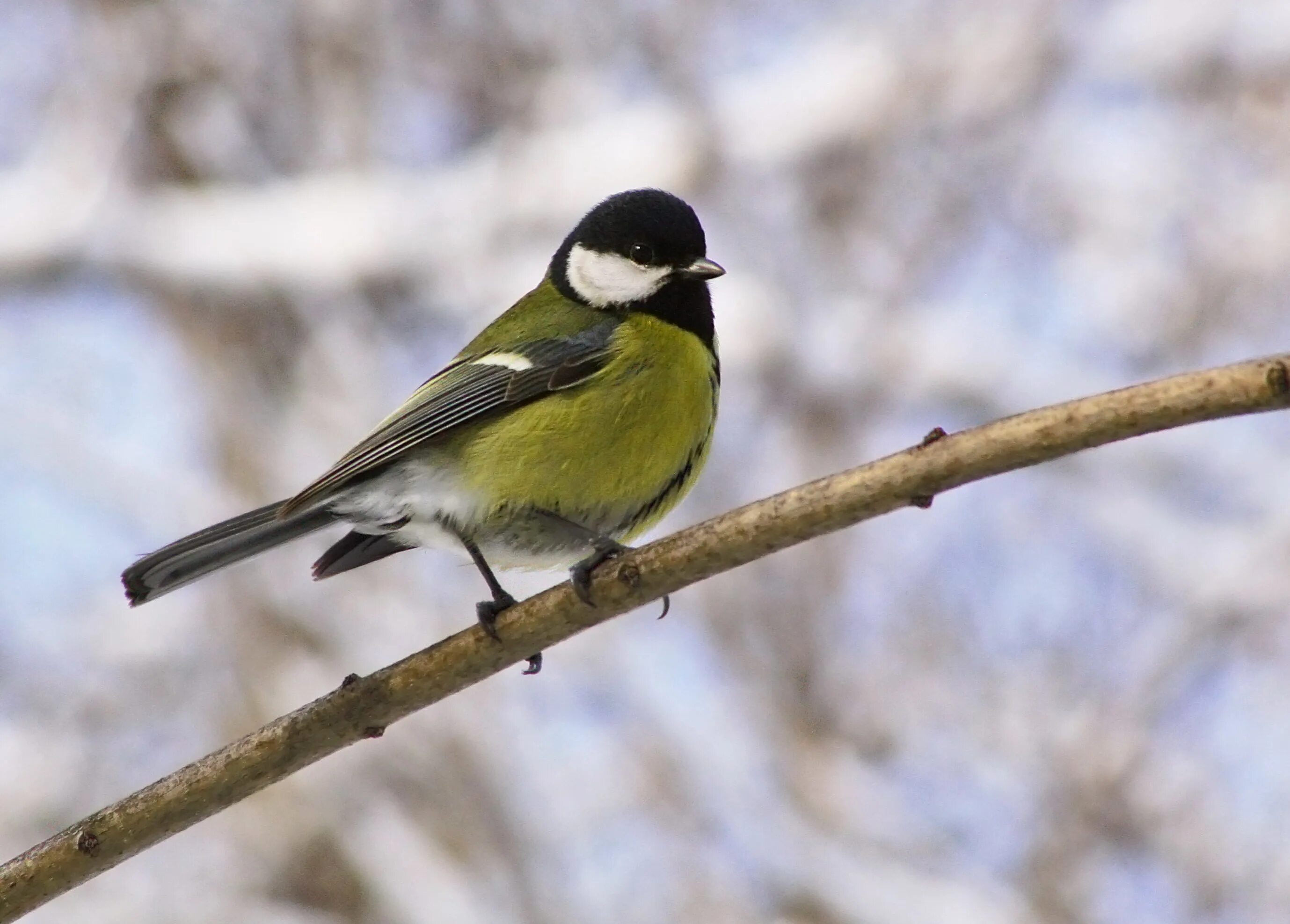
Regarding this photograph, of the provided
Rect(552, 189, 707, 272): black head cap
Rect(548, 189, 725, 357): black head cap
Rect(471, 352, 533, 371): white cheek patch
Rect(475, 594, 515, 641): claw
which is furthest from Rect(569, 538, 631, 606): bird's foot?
Rect(552, 189, 707, 272): black head cap

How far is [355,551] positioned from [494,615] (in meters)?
1.11

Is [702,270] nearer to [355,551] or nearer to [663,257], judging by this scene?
[663,257]

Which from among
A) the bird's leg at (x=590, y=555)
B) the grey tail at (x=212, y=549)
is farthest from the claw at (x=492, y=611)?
the grey tail at (x=212, y=549)

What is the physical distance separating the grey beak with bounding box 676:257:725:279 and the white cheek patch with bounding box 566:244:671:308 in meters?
0.06

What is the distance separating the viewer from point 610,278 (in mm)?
4379

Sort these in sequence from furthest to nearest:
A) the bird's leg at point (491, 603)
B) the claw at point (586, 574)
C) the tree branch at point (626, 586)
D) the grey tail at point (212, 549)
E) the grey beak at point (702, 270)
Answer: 1. the grey beak at point (702, 270)
2. the grey tail at point (212, 549)
3. the bird's leg at point (491, 603)
4. the claw at point (586, 574)
5. the tree branch at point (626, 586)

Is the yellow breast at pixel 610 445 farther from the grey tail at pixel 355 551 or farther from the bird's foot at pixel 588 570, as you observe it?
the bird's foot at pixel 588 570

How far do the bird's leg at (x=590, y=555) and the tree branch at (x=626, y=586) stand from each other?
3 cm

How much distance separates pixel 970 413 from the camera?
6.56m

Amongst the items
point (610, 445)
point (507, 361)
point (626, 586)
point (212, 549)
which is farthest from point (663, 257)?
point (626, 586)

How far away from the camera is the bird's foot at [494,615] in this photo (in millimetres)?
2855

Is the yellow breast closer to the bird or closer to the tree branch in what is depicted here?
the bird

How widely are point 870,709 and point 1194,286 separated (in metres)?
2.65

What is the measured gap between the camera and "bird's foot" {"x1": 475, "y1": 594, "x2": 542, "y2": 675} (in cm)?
286
